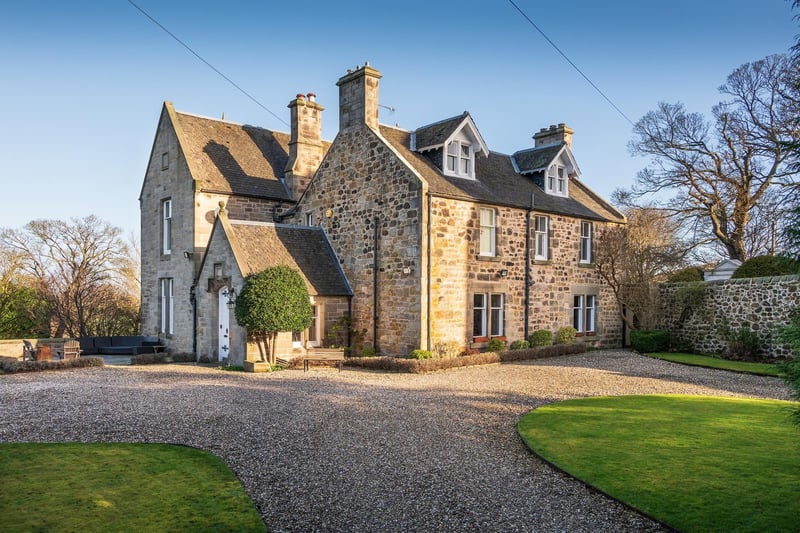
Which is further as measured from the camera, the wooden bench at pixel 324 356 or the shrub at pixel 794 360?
the wooden bench at pixel 324 356

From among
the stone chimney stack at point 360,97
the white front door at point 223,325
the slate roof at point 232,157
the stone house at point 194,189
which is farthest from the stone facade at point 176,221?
the stone chimney stack at point 360,97

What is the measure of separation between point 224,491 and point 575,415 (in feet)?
23.6

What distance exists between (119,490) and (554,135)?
2743cm

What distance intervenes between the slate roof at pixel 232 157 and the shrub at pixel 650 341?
1687 centimetres

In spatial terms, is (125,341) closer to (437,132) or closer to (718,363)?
(437,132)

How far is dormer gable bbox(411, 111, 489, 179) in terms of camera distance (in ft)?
71.9

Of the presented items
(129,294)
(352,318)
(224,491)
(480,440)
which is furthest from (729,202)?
Answer: (129,294)

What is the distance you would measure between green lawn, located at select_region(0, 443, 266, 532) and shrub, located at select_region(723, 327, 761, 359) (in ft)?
66.9

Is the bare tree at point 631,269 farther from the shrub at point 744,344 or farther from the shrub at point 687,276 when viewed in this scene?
the shrub at point 744,344

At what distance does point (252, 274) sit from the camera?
766 inches

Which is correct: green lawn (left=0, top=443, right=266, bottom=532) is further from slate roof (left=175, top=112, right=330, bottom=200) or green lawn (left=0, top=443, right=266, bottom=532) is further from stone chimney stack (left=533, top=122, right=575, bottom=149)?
stone chimney stack (left=533, top=122, right=575, bottom=149)

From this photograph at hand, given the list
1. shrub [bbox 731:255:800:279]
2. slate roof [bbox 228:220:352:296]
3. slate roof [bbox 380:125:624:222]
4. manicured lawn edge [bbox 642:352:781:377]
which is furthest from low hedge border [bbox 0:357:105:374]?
shrub [bbox 731:255:800:279]

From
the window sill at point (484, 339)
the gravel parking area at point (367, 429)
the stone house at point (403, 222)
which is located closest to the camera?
the gravel parking area at point (367, 429)

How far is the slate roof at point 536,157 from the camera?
84.3ft
